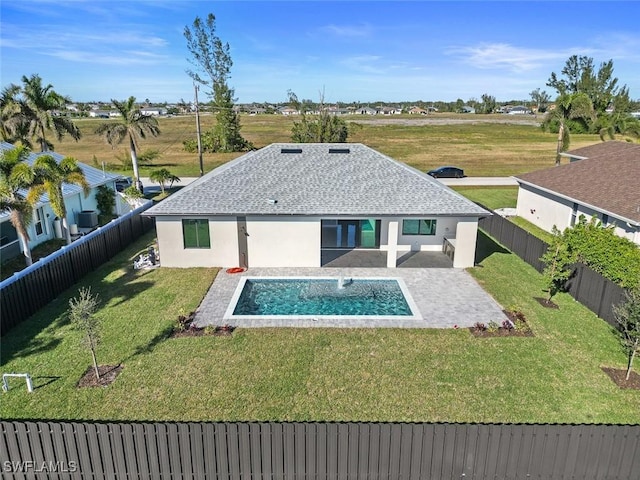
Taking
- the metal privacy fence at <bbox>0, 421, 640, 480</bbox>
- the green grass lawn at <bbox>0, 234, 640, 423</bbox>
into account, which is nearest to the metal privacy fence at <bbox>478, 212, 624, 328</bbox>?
the green grass lawn at <bbox>0, 234, 640, 423</bbox>

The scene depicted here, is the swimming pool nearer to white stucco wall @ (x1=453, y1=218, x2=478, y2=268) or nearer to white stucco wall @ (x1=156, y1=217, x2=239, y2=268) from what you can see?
white stucco wall @ (x1=156, y1=217, x2=239, y2=268)

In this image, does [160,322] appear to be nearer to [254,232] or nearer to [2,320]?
[2,320]

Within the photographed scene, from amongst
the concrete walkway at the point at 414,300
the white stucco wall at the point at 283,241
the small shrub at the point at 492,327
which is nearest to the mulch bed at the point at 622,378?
the small shrub at the point at 492,327

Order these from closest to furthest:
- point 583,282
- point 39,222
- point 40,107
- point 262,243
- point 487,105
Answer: point 583,282 → point 262,243 → point 39,222 → point 40,107 → point 487,105

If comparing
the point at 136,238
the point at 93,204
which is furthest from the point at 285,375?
the point at 93,204

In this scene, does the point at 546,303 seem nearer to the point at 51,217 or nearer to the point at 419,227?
the point at 419,227

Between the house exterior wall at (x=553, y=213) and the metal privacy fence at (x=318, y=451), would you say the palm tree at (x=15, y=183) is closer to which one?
the metal privacy fence at (x=318, y=451)

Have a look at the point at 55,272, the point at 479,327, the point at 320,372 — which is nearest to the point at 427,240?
the point at 479,327
